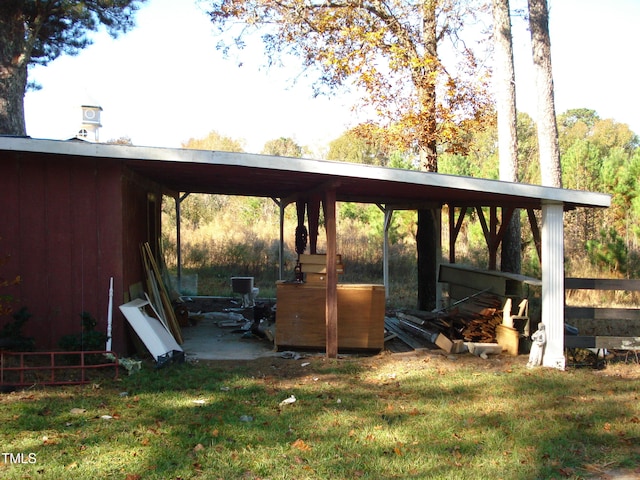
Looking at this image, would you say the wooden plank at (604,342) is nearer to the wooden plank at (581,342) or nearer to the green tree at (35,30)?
the wooden plank at (581,342)

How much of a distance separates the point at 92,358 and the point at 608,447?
5.41 metres

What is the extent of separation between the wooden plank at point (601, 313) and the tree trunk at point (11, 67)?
12.7 metres

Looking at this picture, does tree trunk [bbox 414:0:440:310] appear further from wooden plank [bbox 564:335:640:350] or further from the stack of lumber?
the stack of lumber

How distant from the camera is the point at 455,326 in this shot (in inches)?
383

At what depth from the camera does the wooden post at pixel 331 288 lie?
27.6 ft

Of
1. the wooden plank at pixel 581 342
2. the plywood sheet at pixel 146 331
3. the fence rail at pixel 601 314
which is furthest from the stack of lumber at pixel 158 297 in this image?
the fence rail at pixel 601 314

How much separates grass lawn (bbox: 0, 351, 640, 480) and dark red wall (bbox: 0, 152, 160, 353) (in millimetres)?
1272

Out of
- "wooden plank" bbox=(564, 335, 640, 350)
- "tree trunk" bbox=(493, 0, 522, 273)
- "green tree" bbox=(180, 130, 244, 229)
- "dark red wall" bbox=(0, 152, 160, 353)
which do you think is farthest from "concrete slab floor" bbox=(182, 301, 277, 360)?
"green tree" bbox=(180, 130, 244, 229)

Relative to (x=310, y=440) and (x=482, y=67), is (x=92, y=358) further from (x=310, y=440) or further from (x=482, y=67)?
(x=482, y=67)

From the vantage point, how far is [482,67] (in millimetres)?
15766

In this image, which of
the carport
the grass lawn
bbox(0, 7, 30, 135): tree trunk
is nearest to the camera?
the grass lawn

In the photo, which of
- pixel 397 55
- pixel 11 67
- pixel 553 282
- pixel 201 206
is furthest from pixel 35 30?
pixel 201 206

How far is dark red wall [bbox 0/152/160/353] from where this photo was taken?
7.82 m

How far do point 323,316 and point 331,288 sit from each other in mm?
573
